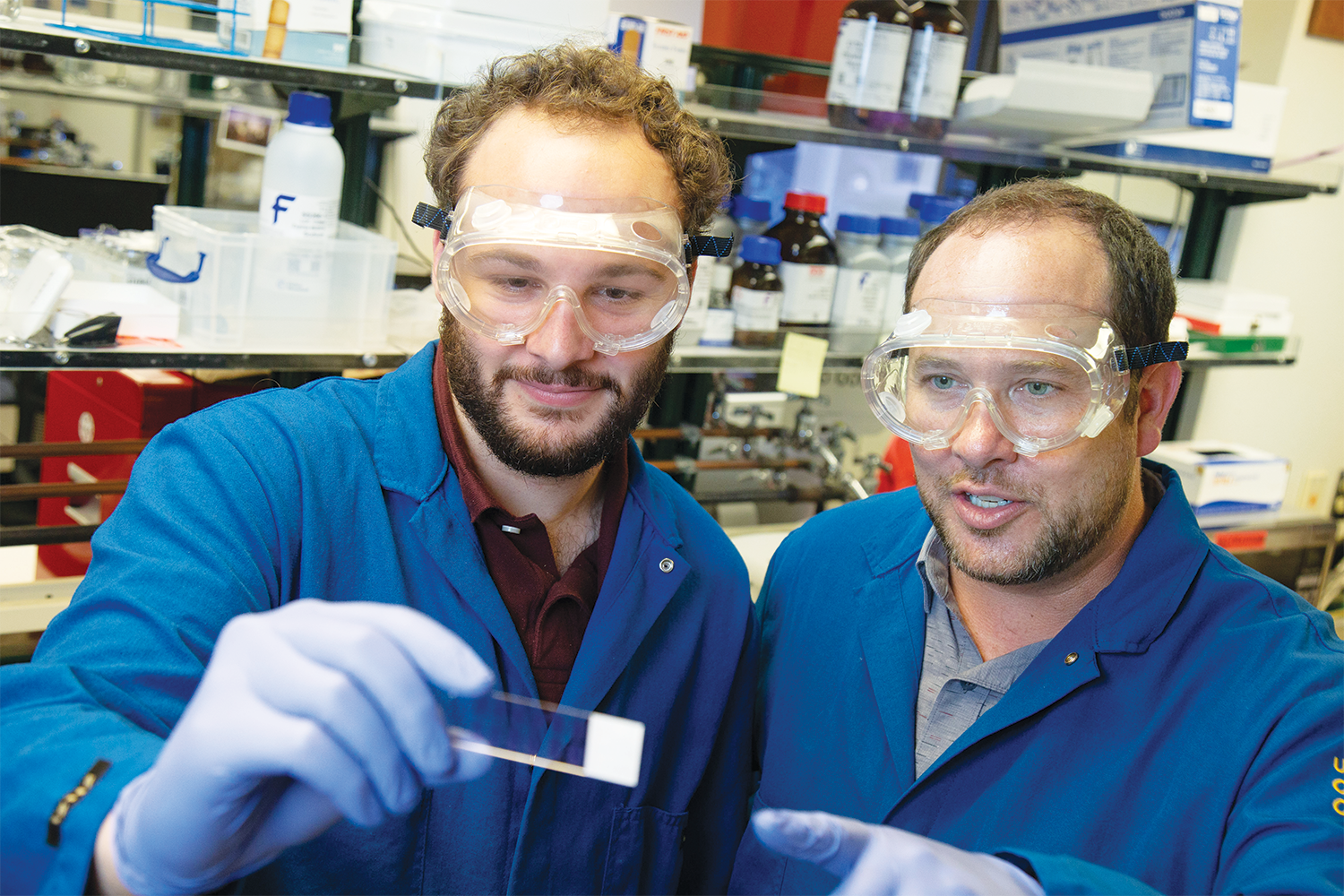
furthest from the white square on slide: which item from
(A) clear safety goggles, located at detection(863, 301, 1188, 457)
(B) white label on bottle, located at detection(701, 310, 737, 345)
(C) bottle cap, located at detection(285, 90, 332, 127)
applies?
(B) white label on bottle, located at detection(701, 310, 737, 345)

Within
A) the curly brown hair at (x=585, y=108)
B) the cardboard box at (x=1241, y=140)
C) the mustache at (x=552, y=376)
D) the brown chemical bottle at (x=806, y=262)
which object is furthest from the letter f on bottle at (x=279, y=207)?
the cardboard box at (x=1241, y=140)

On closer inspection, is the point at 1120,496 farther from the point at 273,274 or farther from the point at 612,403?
the point at 273,274

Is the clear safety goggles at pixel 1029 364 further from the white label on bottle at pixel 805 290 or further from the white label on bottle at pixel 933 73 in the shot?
the white label on bottle at pixel 933 73

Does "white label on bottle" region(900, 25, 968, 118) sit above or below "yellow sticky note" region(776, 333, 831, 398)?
above

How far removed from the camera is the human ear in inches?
63.4

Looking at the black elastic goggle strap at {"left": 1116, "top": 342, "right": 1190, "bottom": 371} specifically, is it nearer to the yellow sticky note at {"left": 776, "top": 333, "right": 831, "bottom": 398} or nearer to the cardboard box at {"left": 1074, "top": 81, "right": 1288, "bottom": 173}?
the yellow sticky note at {"left": 776, "top": 333, "right": 831, "bottom": 398}

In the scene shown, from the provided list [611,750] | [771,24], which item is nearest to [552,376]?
[611,750]

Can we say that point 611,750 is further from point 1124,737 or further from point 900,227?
point 900,227

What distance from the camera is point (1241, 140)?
307 centimetres

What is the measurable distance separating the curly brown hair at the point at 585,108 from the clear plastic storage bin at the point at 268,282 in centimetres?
49

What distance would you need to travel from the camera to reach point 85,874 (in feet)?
2.96

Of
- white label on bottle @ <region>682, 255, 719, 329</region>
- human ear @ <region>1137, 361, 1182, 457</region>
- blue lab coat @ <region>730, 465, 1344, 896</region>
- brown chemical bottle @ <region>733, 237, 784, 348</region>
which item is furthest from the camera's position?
brown chemical bottle @ <region>733, 237, 784, 348</region>

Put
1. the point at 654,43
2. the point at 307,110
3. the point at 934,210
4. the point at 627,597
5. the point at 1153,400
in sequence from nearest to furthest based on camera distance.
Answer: the point at 627,597 < the point at 1153,400 < the point at 307,110 < the point at 654,43 < the point at 934,210

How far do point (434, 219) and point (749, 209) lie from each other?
1232mm
